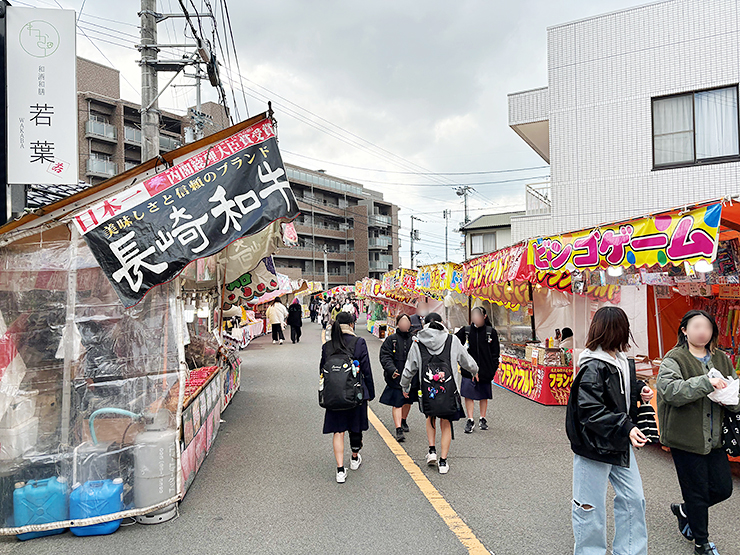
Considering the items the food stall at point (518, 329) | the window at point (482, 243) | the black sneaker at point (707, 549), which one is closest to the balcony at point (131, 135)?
the window at point (482, 243)

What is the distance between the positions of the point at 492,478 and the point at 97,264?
4442 millimetres

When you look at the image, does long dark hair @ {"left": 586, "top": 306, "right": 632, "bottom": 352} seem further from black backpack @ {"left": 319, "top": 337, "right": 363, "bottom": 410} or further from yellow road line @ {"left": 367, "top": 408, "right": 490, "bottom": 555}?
black backpack @ {"left": 319, "top": 337, "right": 363, "bottom": 410}

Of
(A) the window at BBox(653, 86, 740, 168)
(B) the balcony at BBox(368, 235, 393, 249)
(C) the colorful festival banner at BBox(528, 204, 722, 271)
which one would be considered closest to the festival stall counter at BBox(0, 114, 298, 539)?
(C) the colorful festival banner at BBox(528, 204, 722, 271)

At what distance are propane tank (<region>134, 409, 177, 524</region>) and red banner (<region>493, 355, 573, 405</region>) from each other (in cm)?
680

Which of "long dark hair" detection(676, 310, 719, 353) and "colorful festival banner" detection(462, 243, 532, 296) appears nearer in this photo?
"long dark hair" detection(676, 310, 719, 353)

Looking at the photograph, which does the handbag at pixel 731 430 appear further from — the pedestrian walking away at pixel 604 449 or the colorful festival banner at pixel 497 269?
the colorful festival banner at pixel 497 269

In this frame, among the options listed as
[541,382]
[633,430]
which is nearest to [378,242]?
[541,382]

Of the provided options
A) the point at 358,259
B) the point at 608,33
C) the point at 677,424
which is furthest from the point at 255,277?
the point at 358,259

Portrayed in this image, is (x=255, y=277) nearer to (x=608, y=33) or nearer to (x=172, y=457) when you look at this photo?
(x=172, y=457)

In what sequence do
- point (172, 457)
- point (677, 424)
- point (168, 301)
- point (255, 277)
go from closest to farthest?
Result: point (677, 424) → point (172, 457) → point (168, 301) → point (255, 277)

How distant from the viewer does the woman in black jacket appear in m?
6.77

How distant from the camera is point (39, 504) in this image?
13.7 ft

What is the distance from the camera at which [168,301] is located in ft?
16.2

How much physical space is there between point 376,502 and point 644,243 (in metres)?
3.95
